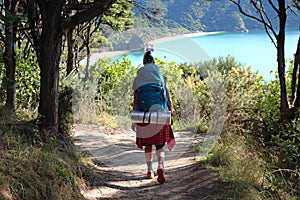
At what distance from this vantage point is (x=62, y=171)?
4316 mm

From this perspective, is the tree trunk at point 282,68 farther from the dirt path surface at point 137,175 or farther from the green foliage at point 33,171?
the green foliage at point 33,171

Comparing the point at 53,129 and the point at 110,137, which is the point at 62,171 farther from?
the point at 110,137

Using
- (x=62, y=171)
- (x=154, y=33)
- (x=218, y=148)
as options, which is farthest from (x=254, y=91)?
(x=62, y=171)

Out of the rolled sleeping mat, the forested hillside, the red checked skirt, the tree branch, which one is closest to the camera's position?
the rolled sleeping mat

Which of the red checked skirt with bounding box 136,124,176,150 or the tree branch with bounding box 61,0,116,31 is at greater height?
the tree branch with bounding box 61,0,116,31

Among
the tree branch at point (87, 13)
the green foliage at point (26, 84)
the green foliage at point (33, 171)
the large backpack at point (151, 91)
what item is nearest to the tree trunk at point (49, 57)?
the tree branch at point (87, 13)

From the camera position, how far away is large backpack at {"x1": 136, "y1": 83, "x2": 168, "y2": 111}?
16.6 ft

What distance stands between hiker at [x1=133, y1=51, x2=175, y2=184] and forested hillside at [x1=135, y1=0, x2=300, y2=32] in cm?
402

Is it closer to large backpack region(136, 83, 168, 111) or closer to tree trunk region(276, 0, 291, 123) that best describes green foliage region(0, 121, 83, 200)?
large backpack region(136, 83, 168, 111)

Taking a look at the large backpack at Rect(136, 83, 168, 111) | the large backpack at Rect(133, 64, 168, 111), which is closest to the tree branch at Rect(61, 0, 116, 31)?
the large backpack at Rect(133, 64, 168, 111)

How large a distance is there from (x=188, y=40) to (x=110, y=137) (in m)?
2.75

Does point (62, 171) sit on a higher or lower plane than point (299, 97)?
lower

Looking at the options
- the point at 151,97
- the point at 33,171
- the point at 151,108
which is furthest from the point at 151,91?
the point at 33,171

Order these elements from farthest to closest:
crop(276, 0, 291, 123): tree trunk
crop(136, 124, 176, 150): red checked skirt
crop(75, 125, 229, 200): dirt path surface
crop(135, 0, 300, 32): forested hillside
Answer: crop(135, 0, 300, 32): forested hillside < crop(276, 0, 291, 123): tree trunk < crop(136, 124, 176, 150): red checked skirt < crop(75, 125, 229, 200): dirt path surface
